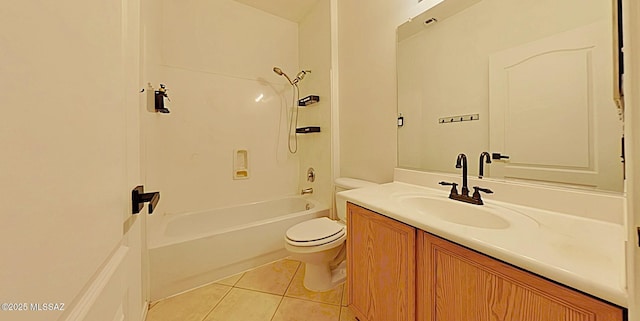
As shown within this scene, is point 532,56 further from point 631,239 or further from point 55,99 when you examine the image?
point 55,99

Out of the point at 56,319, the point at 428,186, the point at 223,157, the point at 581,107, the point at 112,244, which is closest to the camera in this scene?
the point at 56,319

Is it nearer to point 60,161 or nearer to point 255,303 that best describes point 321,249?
point 255,303

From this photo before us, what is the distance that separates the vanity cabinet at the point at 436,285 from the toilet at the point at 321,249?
0.96 ft

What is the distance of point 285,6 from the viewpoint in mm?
2480

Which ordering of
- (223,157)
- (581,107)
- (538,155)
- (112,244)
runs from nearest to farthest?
(112,244) < (581,107) < (538,155) < (223,157)

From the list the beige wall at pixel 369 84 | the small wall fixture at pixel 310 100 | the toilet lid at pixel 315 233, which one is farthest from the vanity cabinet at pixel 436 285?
the small wall fixture at pixel 310 100

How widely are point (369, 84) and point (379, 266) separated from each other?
1396 mm

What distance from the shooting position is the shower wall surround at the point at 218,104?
206 centimetres

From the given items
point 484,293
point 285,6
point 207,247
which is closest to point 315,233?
point 207,247

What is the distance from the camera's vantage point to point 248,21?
2.48m

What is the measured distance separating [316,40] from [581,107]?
7.24 ft

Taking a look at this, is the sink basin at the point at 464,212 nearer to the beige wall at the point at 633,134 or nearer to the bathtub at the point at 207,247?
the beige wall at the point at 633,134

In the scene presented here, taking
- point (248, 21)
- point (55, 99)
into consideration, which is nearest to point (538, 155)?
point (55, 99)

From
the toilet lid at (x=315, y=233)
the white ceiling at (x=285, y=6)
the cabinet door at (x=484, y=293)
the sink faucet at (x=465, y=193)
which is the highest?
the white ceiling at (x=285, y=6)
